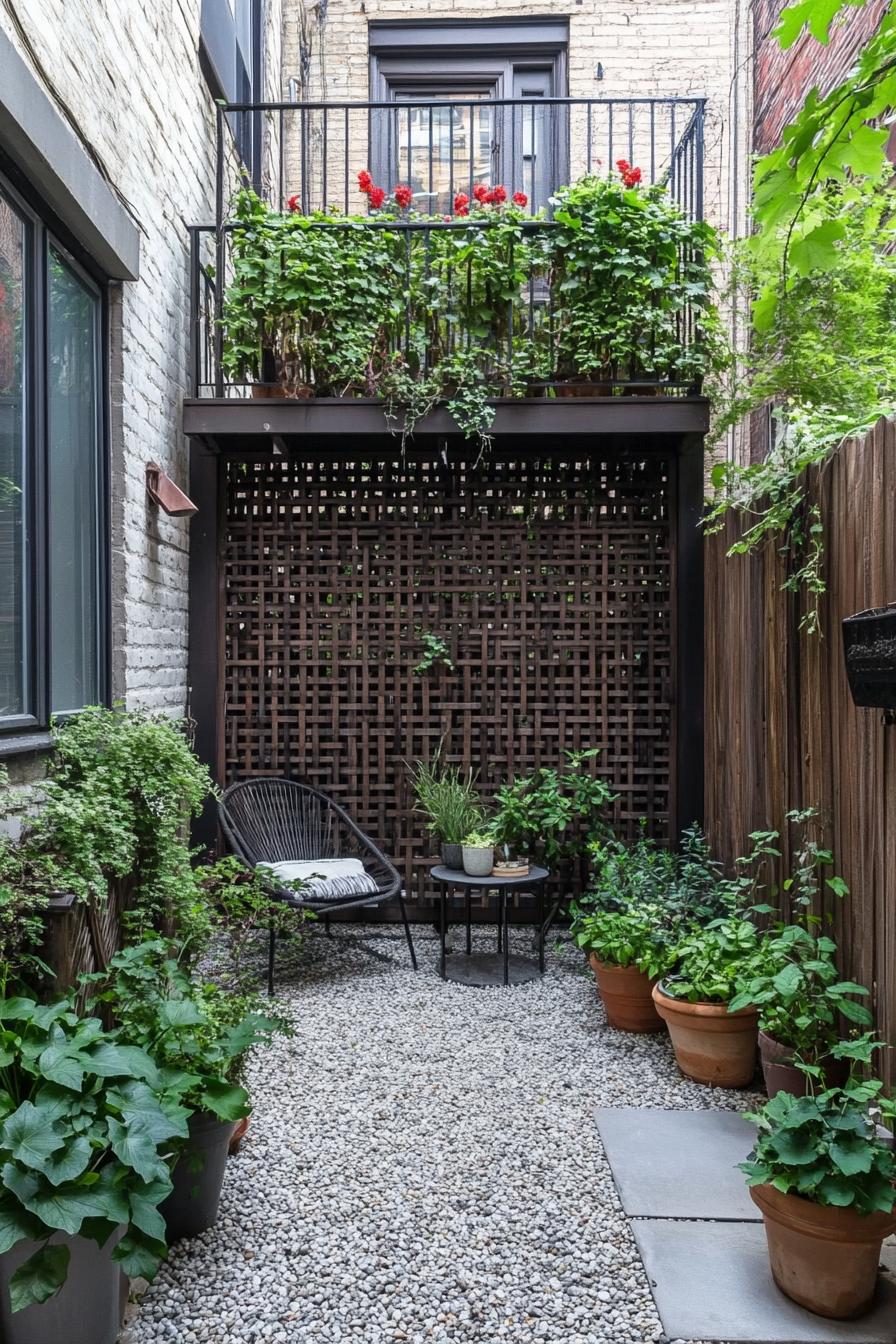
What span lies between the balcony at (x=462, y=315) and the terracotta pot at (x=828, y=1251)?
11.1 ft

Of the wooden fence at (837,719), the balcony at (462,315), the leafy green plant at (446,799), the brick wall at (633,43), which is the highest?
the brick wall at (633,43)

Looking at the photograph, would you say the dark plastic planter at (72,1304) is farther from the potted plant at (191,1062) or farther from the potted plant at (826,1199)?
the potted plant at (826,1199)

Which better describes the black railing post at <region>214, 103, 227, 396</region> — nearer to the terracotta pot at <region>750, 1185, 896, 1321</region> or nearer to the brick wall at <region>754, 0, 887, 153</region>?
the brick wall at <region>754, 0, 887, 153</region>

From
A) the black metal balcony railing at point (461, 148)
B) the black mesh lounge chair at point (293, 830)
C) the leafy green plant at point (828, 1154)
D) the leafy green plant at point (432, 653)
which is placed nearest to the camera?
the leafy green plant at point (828, 1154)

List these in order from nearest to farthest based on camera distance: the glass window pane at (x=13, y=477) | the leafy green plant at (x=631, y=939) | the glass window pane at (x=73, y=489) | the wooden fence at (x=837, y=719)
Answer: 1. the wooden fence at (x=837, y=719)
2. the glass window pane at (x=13, y=477)
3. the glass window pane at (x=73, y=489)
4. the leafy green plant at (x=631, y=939)

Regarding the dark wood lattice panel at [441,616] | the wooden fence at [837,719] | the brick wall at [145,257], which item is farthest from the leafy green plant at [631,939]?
the brick wall at [145,257]

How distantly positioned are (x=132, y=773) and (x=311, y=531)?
233 centimetres

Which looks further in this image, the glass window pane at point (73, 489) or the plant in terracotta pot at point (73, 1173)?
the glass window pane at point (73, 489)

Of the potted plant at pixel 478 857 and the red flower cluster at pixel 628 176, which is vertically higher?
the red flower cluster at pixel 628 176

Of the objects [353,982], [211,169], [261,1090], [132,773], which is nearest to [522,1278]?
[261,1090]

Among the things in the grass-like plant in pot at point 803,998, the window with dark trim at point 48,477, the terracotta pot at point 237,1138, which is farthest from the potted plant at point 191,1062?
the grass-like plant in pot at point 803,998

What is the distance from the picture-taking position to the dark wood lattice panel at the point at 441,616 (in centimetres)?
483

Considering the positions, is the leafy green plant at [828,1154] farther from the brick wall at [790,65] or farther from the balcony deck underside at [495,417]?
the brick wall at [790,65]

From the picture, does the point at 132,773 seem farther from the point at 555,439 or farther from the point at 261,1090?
the point at 555,439
